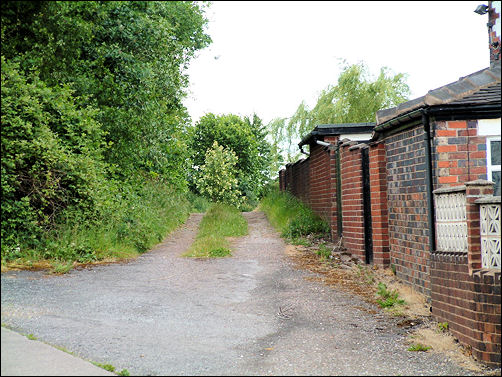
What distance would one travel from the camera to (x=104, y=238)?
990 centimetres

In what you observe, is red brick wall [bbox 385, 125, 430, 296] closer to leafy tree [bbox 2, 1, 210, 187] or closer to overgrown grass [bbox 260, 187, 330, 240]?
overgrown grass [bbox 260, 187, 330, 240]

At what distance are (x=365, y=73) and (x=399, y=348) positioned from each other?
87.5 ft

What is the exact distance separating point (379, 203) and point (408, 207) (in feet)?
4.01

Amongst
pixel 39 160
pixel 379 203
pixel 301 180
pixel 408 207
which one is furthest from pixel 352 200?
pixel 301 180

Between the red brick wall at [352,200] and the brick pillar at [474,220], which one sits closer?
the brick pillar at [474,220]

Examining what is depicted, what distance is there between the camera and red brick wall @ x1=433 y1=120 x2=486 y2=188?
7191 millimetres

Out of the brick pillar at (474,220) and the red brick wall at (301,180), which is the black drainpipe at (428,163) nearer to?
the brick pillar at (474,220)

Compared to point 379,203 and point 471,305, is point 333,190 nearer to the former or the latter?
point 379,203

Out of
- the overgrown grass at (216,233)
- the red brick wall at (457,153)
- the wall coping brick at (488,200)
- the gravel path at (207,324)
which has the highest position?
the red brick wall at (457,153)

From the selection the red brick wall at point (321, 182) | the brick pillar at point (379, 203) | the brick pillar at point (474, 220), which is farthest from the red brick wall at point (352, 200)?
the brick pillar at point (474, 220)

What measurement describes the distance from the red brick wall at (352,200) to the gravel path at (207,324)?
2127 millimetres

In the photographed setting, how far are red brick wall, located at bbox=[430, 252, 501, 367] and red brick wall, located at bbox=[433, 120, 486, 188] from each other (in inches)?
54.8

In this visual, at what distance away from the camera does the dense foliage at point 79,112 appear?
850 cm

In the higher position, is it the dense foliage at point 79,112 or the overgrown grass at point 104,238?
the dense foliage at point 79,112
